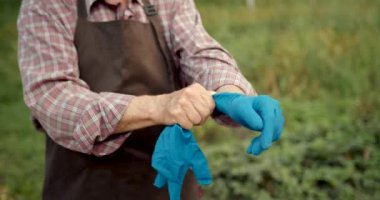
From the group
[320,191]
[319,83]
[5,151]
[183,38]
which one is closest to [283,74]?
[319,83]

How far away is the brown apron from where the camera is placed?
50.6 inches

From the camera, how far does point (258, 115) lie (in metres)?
1.00

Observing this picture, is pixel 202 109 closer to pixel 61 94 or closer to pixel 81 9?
pixel 61 94

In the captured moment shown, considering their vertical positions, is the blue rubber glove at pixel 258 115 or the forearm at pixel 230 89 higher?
the blue rubber glove at pixel 258 115

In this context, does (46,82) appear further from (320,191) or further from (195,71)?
(320,191)

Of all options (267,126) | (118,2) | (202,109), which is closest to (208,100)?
(202,109)

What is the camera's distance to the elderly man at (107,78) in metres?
1.14

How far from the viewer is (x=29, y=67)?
120 cm

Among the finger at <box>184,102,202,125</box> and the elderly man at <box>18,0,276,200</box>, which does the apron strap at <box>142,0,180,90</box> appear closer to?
the elderly man at <box>18,0,276,200</box>

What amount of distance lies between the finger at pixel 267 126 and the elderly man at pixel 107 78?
193mm

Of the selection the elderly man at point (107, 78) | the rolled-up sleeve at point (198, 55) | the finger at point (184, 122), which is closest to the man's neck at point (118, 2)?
the elderly man at point (107, 78)

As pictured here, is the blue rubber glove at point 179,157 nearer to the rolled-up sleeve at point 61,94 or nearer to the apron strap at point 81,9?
the rolled-up sleeve at point 61,94

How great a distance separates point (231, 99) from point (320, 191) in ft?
5.22

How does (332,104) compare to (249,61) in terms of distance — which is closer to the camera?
(332,104)
